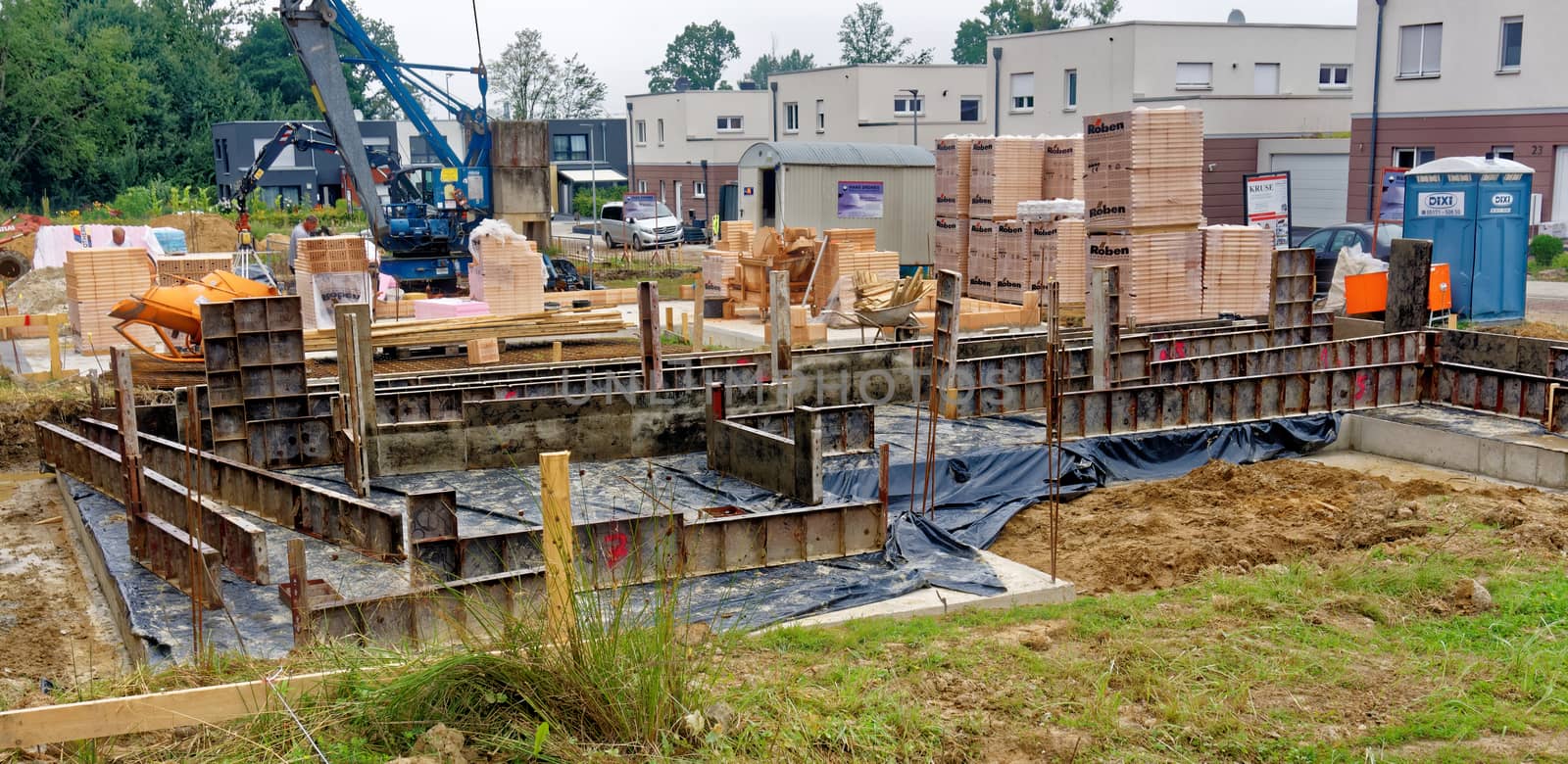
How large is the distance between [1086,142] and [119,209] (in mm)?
39750

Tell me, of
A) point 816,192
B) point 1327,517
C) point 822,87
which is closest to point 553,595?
point 1327,517

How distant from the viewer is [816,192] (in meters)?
28.8

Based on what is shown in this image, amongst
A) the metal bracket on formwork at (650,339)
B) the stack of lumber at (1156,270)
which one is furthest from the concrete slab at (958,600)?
the stack of lumber at (1156,270)

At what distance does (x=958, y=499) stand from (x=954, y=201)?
13.7 metres

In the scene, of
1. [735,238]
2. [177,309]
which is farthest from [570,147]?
[177,309]

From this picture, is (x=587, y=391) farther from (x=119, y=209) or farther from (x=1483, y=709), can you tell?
(x=119, y=209)

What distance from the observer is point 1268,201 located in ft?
77.4

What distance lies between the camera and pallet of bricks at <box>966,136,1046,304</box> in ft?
77.9

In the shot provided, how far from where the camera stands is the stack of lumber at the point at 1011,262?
23.5m

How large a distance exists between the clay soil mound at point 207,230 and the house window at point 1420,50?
101ft

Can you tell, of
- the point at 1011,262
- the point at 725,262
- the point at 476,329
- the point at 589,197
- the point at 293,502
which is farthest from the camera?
the point at 589,197

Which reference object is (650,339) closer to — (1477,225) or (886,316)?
(886,316)

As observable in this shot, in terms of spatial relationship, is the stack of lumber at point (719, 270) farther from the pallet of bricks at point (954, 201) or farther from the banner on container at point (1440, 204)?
the banner on container at point (1440, 204)

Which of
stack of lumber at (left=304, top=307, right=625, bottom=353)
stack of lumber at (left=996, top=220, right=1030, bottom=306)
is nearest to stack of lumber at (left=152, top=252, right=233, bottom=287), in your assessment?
stack of lumber at (left=304, top=307, right=625, bottom=353)
